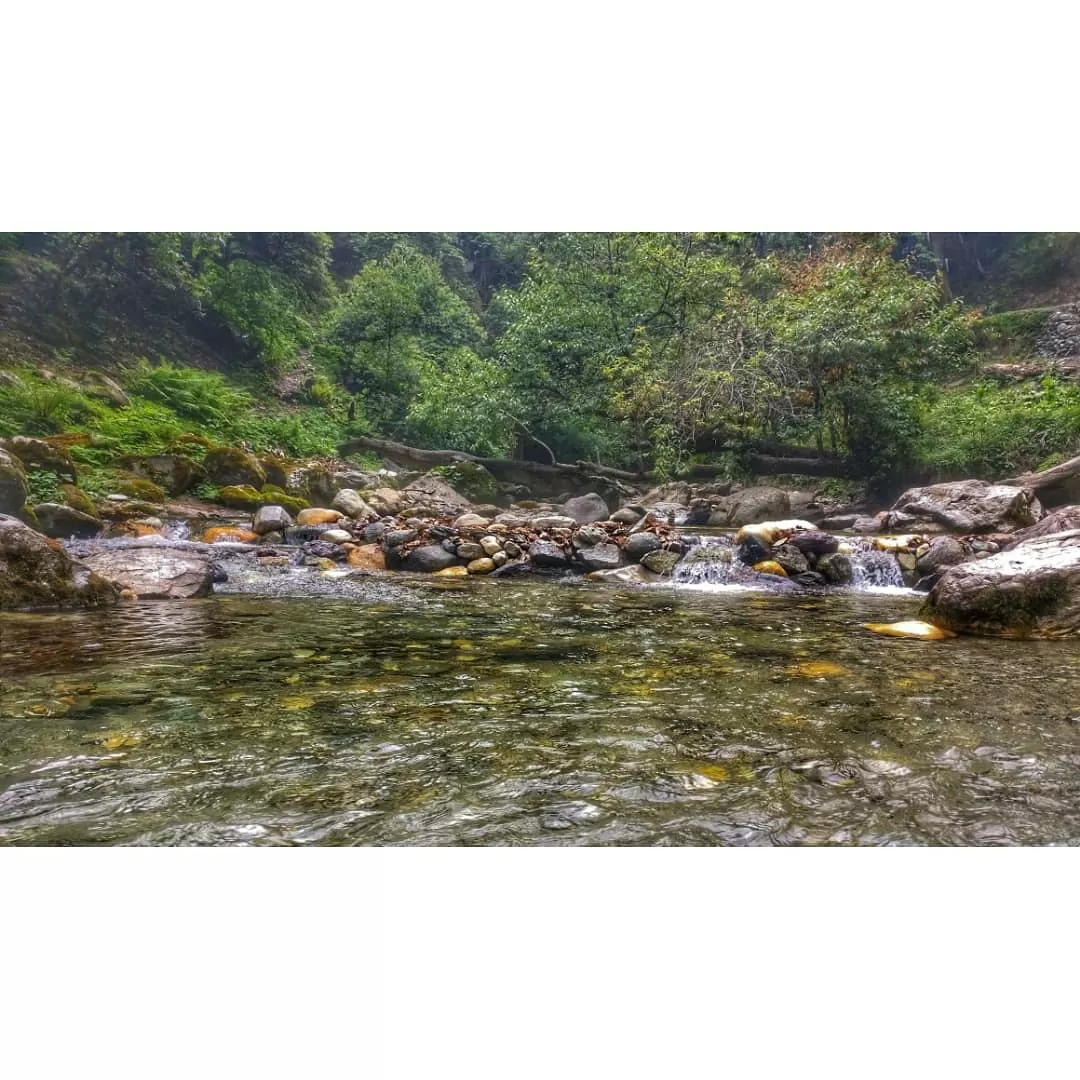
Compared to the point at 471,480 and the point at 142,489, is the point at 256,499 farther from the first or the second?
the point at 471,480

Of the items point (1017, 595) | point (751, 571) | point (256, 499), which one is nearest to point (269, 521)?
point (256, 499)

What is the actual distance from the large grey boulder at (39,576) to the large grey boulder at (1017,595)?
5.67m

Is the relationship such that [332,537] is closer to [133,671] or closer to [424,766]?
[133,671]

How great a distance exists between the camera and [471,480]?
8.59m

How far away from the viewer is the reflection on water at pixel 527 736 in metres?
1.98

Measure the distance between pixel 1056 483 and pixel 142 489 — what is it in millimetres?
9743

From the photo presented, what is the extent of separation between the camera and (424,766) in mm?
2312

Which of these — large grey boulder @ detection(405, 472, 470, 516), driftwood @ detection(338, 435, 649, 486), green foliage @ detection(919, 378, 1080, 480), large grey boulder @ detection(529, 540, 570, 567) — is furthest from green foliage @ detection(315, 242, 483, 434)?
green foliage @ detection(919, 378, 1080, 480)

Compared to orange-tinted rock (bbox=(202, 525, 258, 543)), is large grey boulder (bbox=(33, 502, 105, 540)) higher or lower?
higher

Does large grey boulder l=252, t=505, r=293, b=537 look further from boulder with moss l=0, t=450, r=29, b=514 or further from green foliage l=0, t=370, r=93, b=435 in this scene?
boulder with moss l=0, t=450, r=29, b=514

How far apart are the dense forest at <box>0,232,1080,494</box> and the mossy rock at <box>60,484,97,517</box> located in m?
0.33

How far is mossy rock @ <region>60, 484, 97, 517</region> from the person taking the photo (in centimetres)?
699

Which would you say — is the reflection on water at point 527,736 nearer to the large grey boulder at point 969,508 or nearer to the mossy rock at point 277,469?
the large grey boulder at point 969,508
